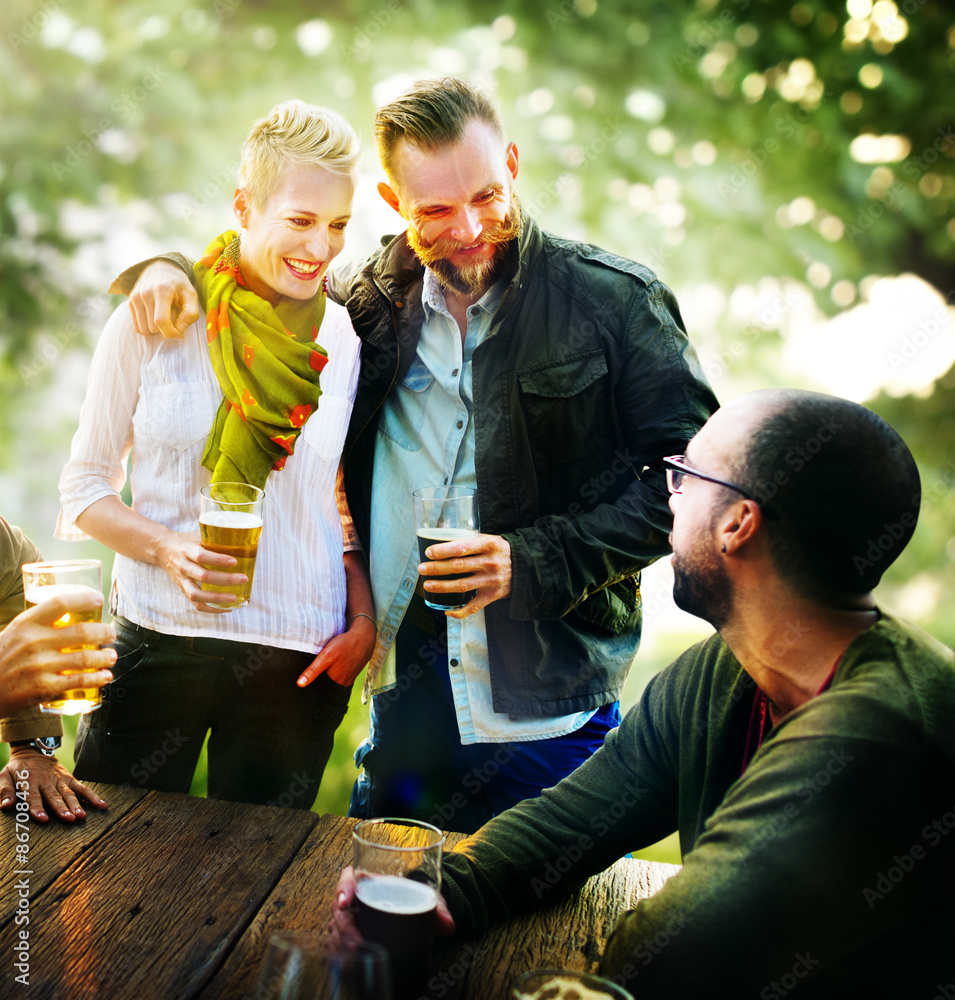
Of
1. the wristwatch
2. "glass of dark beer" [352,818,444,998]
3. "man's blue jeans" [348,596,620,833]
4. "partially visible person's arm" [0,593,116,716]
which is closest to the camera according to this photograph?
"glass of dark beer" [352,818,444,998]

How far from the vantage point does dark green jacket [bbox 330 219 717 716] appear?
2256 mm

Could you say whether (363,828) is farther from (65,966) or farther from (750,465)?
(750,465)

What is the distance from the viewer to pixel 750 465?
1471 mm

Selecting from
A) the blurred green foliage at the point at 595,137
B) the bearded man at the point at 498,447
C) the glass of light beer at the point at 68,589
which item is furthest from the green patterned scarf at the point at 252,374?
the blurred green foliage at the point at 595,137

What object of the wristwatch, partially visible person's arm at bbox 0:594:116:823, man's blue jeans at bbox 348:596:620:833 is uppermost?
partially visible person's arm at bbox 0:594:116:823

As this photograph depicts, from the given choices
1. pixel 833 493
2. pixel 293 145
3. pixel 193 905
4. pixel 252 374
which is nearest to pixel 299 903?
pixel 193 905

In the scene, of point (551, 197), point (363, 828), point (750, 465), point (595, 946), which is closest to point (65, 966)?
point (363, 828)

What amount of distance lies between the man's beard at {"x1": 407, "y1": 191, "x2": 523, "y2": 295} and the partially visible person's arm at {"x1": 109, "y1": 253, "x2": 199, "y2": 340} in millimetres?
600

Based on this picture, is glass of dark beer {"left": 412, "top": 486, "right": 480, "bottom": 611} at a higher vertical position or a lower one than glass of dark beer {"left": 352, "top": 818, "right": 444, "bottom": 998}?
higher

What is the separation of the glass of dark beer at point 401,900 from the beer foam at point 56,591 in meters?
0.71

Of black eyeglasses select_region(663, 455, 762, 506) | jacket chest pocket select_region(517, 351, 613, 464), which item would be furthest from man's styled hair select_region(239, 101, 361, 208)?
black eyeglasses select_region(663, 455, 762, 506)

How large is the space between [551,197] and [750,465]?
3.77m

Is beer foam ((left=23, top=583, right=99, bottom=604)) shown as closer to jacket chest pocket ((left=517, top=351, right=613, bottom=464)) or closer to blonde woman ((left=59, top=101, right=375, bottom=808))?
blonde woman ((left=59, top=101, right=375, bottom=808))

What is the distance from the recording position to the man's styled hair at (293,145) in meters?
2.14
